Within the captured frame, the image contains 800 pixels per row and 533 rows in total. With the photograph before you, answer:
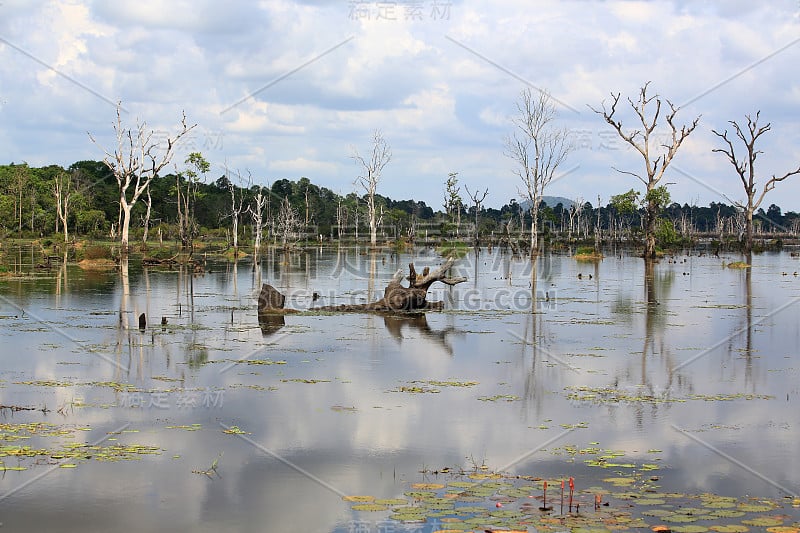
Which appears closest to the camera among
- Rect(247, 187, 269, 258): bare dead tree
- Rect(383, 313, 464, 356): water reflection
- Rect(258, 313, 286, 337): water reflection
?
Rect(383, 313, 464, 356): water reflection

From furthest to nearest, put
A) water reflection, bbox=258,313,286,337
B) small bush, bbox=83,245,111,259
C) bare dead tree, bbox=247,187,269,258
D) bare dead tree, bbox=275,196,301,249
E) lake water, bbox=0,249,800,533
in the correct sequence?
bare dead tree, bbox=275,196,301,249 < bare dead tree, bbox=247,187,269,258 < small bush, bbox=83,245,111,259 < water reflection, bbox=258,313,286,337 < lake water, bbox=0,249,800,533

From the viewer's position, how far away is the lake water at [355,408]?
796cm

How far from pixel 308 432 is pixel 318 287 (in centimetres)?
2042

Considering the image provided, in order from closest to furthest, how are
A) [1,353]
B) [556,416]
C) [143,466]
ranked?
[143,466] < [556,416] < [1,353]

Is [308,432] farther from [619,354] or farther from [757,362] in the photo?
[757,362]

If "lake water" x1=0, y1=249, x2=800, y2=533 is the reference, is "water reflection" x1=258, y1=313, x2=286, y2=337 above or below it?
above

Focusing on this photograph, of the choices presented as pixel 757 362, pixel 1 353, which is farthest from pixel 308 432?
pixel 757 362

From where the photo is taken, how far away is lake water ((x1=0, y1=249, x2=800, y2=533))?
7961mm

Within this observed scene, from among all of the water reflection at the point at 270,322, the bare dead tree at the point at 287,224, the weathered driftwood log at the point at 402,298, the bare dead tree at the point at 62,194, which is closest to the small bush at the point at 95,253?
the bare dead tree at the point at 287,224

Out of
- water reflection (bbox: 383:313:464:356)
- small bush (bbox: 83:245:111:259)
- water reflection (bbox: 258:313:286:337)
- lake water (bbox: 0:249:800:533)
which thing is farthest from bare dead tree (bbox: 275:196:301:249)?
lake water (bbox: 0:249:800:533)

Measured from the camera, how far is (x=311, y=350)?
52.6 ft

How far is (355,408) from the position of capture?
37.2 ft

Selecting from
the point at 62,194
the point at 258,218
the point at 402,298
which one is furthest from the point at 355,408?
the point at 62,194

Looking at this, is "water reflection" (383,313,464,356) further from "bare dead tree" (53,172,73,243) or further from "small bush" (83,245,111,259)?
"bare dead tree" (53,172,73,243)
